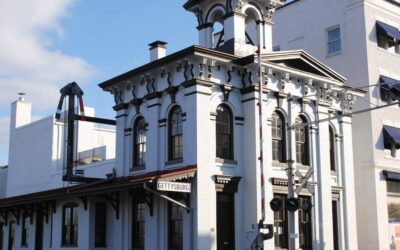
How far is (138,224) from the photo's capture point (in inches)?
989

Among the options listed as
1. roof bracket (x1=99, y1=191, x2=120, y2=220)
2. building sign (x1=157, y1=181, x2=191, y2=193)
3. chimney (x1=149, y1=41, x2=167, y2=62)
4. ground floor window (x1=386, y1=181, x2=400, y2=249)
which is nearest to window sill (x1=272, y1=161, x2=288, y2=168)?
building sign (x1=157, y1=181, x2=191, y2=193)

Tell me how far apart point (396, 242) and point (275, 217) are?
904cm

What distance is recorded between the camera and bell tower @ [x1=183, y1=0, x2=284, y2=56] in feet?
80.6

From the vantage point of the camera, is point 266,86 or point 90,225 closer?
point 266,86

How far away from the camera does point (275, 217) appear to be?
2347cm

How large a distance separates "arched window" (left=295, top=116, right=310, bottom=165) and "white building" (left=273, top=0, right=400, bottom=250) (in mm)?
5076

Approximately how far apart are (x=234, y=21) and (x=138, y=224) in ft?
29.8

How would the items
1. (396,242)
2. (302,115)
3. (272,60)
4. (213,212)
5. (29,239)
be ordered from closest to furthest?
(213,212) → (272,60) → (302,115) → (396,242) → (29,239)

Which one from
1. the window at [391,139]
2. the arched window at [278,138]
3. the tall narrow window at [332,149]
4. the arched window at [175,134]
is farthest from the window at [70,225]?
the window at [391,139]

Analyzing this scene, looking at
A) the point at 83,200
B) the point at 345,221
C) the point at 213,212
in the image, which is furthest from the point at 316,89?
the point at 83,200

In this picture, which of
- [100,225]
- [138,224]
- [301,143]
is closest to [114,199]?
[138,224]

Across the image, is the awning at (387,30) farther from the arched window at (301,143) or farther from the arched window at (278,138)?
the arched window at (278,138)

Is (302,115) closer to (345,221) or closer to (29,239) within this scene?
(345,221)

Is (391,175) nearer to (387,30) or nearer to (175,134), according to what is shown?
(387,30)
